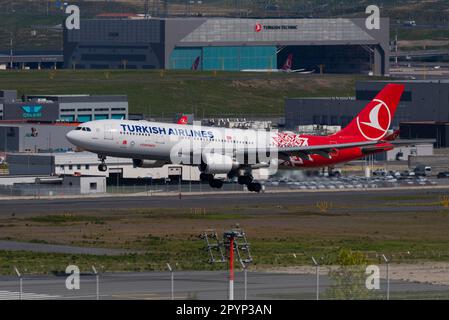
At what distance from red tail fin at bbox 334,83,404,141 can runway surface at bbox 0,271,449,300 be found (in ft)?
172

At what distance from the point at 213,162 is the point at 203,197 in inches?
1108

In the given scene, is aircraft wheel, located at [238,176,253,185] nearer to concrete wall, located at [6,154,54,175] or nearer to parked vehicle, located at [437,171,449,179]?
concrete wall, located at [6,154,54,175]

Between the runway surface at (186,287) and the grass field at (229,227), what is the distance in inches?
191

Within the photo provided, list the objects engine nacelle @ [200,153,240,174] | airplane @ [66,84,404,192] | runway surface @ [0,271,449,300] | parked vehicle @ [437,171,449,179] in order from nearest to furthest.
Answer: runway surface @ [0,271,449,300]
airplane @ [66,84,404,192]
engine nacelle @ [200,153,240,174]
parked vehicle @ [437,171,449,179]

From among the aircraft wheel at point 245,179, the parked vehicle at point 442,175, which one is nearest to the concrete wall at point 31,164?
the aircraft wheel at point 245,179

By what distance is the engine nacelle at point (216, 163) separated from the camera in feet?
376

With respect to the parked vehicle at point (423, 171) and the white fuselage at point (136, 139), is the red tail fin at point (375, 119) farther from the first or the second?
the parked vehicle at point (423, 171)

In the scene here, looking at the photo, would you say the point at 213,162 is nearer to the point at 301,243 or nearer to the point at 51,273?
the point at 301,243

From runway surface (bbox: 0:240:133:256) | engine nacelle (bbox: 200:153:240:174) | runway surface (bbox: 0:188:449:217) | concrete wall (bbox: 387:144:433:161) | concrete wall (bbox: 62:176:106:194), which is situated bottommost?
runway surface (bbox: 0:240:133:256)

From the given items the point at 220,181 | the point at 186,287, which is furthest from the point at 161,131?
the point at 186,287

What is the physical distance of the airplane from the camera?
111 m

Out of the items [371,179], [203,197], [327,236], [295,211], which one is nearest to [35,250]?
[327,236]

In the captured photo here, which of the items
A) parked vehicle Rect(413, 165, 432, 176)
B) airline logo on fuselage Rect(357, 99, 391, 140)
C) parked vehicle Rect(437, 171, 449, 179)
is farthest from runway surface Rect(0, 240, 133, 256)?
parked vehicle Rect(413, 165, 432, 176)

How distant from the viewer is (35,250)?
3593 inches
